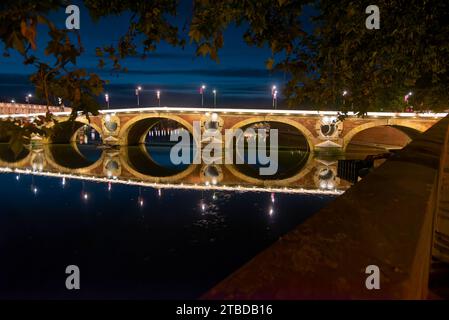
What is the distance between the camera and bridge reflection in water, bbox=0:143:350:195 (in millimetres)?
24312

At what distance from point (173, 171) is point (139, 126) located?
21815mm

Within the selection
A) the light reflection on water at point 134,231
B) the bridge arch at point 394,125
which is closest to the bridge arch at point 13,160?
the light reflection on water at point 134,231

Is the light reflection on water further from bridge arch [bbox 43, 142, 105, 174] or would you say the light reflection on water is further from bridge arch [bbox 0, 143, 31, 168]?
bridge arch [bbox 0, 143, 31, 168]

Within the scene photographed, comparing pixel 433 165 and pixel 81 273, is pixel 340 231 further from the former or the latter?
pixel 81 273

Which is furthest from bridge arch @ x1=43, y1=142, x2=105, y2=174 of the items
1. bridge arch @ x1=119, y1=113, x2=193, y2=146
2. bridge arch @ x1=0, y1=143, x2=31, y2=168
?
bridge arch @ x1=119, y1=113, x2=193, y2=146

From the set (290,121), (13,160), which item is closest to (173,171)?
(13,160)

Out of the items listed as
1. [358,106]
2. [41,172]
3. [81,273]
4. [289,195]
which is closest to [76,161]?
[41,172]

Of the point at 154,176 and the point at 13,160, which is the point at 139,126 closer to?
the point at 13,160

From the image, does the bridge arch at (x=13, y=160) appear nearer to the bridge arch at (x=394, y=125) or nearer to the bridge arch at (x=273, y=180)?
the bridge arch at (x=273, y=180)

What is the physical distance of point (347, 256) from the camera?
172 centimetres

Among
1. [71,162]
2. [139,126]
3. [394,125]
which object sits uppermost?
[139,126]

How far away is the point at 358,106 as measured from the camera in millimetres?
8250

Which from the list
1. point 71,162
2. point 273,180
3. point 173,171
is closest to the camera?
point 273,180

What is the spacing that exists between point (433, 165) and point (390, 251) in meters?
2.97
